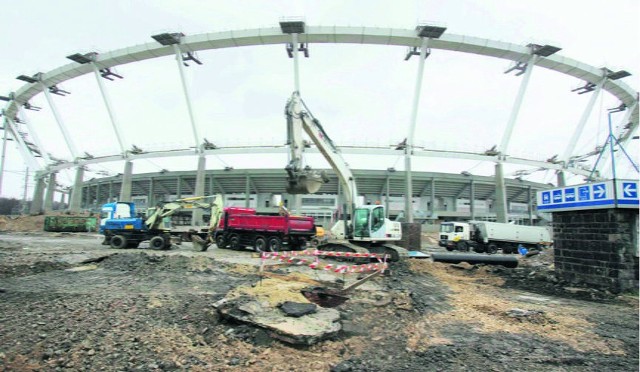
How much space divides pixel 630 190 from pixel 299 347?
394 inches

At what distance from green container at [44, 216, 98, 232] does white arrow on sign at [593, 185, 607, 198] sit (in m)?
40.6

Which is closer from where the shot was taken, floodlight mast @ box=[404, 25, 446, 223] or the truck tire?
the truck tire

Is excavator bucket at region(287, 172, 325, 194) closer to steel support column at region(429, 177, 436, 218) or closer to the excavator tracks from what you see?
the excavator tracks

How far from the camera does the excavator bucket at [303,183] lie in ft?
45.3

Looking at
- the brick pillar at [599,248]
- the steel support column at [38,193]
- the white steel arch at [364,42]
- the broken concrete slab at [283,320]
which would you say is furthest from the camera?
the steel support column at [38,193]

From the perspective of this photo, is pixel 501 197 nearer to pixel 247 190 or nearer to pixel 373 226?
pixel 373 226

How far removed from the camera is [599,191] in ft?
32.8

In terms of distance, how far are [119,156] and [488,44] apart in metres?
44.5

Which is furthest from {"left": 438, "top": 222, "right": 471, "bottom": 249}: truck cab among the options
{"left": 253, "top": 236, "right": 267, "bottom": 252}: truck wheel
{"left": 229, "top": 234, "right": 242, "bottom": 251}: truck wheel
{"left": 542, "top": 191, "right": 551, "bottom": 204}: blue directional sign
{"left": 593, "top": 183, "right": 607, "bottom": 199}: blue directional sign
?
{"left": 593, "top": 183, "right": 607, "bottom": 199}: blue directional sign

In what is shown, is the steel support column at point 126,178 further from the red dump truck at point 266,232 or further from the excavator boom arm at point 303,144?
the excavator boom arm at point 303,144

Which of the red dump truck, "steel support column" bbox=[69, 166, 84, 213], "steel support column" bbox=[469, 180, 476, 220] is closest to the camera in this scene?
the red dump truck

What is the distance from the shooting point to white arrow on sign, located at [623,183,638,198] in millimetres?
9570

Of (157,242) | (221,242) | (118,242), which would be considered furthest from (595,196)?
(118,242)

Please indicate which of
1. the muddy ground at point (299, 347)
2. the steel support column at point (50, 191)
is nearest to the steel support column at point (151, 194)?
the steel support column at point (50, 191)
